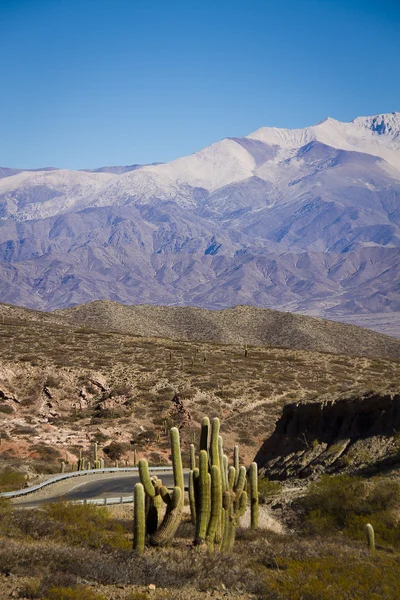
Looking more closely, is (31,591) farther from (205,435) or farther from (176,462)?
(205,435)

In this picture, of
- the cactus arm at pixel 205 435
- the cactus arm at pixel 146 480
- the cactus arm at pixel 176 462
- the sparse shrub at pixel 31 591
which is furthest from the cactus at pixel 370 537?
the sparse shrub at pixel 31 591

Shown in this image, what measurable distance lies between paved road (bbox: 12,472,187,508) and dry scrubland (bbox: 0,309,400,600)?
3180 millimetres

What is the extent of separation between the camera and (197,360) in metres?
70.2

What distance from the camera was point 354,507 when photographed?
75.9 feet

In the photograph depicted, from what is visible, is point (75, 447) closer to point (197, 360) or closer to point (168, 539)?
point (197, 360)

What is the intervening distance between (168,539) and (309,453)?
Answer: 1570 centimetres

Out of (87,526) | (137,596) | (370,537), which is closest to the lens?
(137,596)

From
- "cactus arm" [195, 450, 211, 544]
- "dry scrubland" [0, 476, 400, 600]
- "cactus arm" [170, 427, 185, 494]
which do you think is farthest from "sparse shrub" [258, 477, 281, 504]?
"cactus arm" [170, 427, 185, 494]

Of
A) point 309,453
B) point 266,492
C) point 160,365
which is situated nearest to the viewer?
point 266,492

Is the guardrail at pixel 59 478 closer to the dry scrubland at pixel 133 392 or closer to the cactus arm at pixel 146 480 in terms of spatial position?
the dry scrubland at pixel 133 392

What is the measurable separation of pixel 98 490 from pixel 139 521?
14655mm

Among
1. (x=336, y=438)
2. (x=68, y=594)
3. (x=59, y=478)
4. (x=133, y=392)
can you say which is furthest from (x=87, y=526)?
(x=133, y=392)

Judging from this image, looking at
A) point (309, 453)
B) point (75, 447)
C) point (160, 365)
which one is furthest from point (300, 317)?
point (309, 453)

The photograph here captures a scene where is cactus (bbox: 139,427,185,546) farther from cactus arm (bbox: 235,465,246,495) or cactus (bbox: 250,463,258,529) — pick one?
cactus (bbox: 250,463,258,529)
